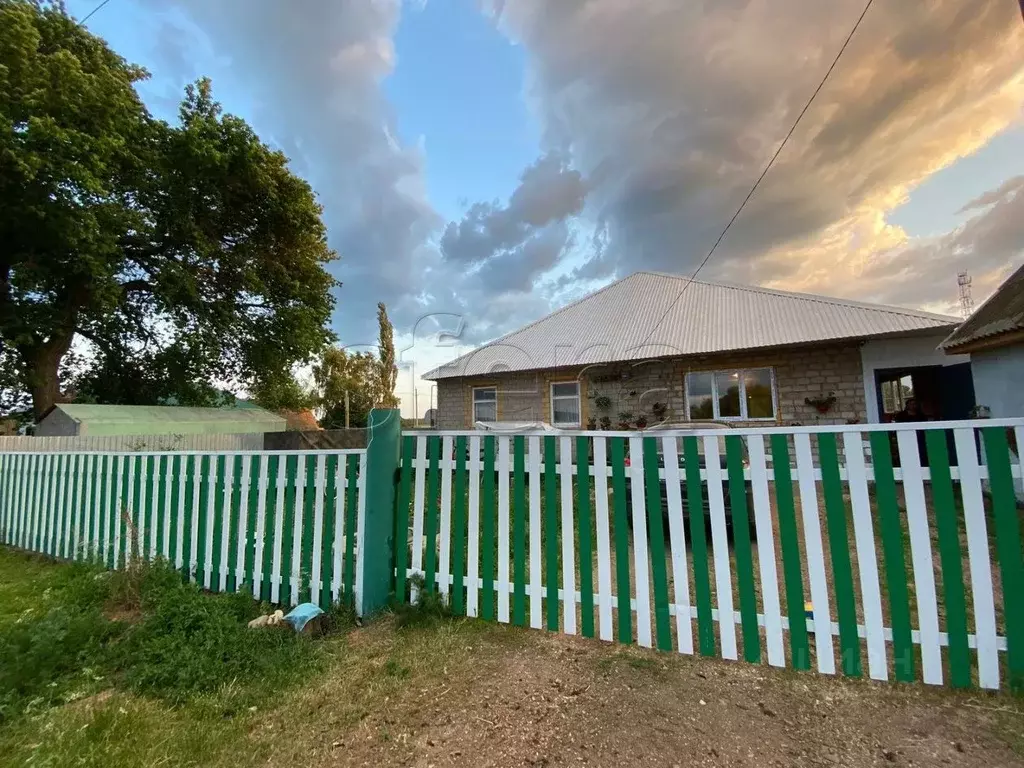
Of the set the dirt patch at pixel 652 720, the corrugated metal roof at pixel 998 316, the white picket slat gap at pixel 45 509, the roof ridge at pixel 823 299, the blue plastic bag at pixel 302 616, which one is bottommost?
the dirt patch at pixel 652 720

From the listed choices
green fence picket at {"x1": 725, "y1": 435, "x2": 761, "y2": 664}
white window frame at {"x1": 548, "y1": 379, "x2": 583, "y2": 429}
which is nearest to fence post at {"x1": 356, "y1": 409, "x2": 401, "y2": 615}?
green fence picket at {"x1": 725, "y1": 435, "x2": 761, "y2": 664}

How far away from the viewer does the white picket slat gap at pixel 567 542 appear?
8.38 ft

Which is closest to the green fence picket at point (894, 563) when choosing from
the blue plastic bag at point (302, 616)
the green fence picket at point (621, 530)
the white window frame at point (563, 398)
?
the green fence picket at point (621, 530)

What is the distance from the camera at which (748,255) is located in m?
11.3

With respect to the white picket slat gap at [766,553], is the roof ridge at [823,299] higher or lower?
higher

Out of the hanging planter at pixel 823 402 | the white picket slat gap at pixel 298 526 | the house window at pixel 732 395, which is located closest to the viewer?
the white picket slat gap at pixel 298 526

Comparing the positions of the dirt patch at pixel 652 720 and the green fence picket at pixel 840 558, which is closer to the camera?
the dirt patch at pixel 652 720

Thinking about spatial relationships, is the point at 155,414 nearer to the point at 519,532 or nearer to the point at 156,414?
the point at 156,414

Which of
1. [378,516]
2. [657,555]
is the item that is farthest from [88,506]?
[657,555]

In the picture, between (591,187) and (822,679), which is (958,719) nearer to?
(822,679)

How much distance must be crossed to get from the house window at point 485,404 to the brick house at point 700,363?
3 cm

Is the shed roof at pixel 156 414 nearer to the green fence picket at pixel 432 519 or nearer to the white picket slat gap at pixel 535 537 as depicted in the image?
the green fence picket at pixel 432 519

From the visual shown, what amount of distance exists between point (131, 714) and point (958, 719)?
3687mm

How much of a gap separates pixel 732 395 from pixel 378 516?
9711 mm
